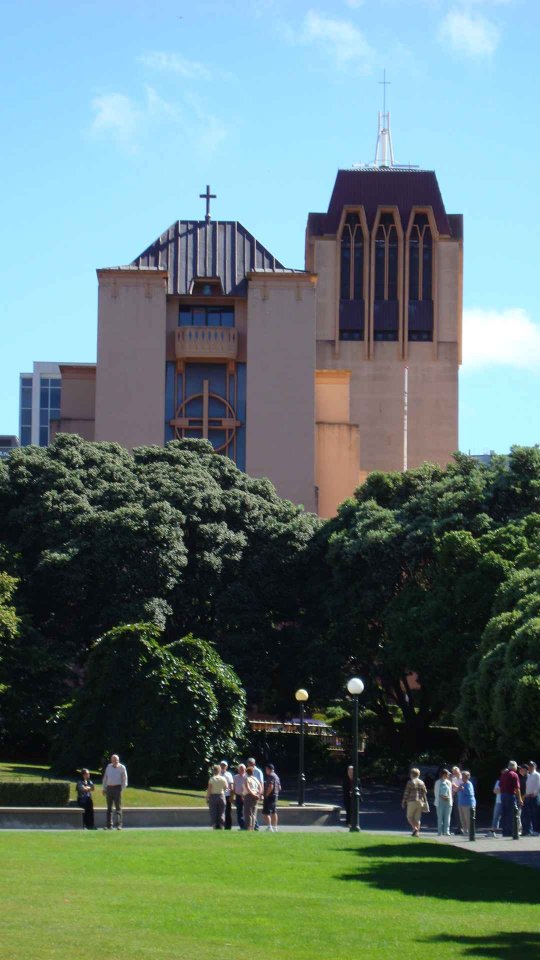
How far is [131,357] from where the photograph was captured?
223 ft

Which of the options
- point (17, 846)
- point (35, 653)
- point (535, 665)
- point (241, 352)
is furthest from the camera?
point (241, 352)

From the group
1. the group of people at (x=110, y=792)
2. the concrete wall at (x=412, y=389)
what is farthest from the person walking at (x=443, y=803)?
the concrete wall at (x=412, y=389)

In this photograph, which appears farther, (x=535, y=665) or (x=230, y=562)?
(x=230, y=562)

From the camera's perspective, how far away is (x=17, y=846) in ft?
75.8

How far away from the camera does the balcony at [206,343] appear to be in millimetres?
67812

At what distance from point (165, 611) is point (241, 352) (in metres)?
26.0

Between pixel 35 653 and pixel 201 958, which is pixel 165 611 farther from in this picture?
pixel 201 958

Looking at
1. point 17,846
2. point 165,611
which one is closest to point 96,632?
point 165,611

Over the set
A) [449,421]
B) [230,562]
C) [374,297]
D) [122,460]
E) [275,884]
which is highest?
[374,297]

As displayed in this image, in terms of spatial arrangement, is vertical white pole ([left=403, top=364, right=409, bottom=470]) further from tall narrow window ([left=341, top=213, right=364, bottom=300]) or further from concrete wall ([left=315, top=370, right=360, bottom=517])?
concrete wall ([left=315, top=370, right=360, bottom=517])

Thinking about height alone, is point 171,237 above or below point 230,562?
above

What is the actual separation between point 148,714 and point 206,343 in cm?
3361

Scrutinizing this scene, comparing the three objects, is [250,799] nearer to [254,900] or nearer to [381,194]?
[254,900]

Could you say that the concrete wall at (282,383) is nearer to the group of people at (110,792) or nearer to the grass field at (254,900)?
the group of people at (110,792)
